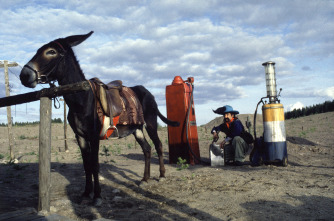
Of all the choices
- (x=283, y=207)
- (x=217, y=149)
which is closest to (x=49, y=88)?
(x=283, y=207)

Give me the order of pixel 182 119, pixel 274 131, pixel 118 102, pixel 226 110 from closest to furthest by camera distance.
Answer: pixel 118 102 → pixel 274 131 → pixel 226 110 → pixel 182 119

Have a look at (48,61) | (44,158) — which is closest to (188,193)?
(44,158)

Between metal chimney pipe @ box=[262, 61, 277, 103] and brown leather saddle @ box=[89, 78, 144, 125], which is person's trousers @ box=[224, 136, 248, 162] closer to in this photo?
metal chimney pipe @ box=[262, 61, 277, 103]

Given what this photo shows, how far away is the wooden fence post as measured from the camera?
4.25 m

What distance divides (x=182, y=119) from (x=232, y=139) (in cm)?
154

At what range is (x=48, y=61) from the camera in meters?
4.70

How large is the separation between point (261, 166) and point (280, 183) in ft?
7.20

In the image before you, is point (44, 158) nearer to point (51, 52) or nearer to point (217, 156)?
point (51, 52)

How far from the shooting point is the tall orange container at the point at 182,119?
28.6ft

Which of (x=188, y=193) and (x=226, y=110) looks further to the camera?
(x=226, y=110)

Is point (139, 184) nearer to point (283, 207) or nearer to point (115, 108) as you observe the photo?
point (115, 108)

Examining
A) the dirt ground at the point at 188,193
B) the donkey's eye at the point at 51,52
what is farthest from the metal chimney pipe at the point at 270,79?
the donkey's eye at the point at 51,52

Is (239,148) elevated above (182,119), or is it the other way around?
(182,119)

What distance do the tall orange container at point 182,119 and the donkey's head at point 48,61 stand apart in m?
4.26
